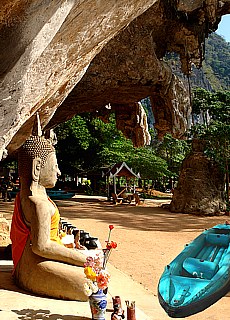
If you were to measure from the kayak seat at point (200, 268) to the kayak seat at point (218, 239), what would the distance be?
0.24m

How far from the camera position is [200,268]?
266cm

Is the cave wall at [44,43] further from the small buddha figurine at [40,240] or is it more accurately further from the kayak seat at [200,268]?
the kayak seat at [200,268]

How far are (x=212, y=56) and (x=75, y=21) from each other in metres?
85.9

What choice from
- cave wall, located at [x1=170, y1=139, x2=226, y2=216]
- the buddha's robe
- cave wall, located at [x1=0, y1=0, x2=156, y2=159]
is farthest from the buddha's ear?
cave wall, located at [x1=170, y1=139, x2=226, y2=216]

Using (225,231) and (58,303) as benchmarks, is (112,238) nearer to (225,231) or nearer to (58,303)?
(58,303)

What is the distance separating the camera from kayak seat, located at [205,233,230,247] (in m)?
2.84

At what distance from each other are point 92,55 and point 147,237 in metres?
6.69

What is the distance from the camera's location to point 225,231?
9.72 feet

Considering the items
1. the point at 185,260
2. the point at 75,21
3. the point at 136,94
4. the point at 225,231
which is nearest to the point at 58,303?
the point at 185,260

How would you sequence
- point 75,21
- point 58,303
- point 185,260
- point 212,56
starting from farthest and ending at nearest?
point 212,56 → point 75,21 → point 58,303 → point 185,260

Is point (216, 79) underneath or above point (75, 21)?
above

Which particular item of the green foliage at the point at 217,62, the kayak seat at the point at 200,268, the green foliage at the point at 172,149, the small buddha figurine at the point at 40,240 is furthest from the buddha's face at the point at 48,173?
the green foliage at the point at 217,62

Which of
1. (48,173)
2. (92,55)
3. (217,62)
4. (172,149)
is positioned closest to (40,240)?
(48,173)

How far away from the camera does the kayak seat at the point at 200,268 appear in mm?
2562
